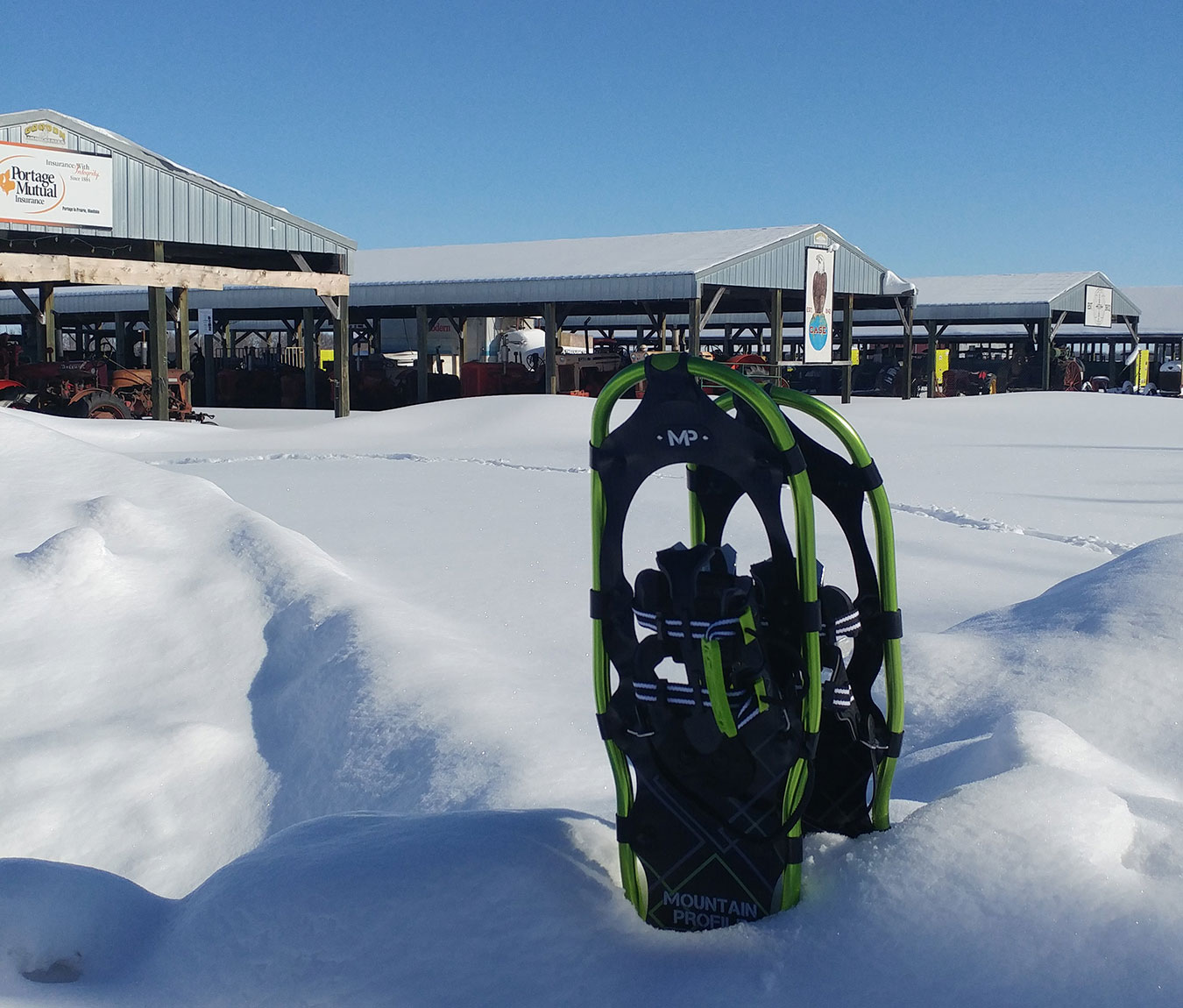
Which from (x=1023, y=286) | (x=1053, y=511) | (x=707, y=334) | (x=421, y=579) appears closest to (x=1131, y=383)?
(x=1023, y=286)

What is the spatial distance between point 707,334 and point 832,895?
50.3 m

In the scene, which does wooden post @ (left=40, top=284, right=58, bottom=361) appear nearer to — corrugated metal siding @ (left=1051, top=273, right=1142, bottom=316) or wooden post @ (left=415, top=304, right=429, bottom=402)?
wooden post @ (left=415, top=304, right=429, bottom=402)

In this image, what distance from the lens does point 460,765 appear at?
397cm

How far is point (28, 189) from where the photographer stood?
16.3 metres

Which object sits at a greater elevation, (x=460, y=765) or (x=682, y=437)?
(x=682, y=437)

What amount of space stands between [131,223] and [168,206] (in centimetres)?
79

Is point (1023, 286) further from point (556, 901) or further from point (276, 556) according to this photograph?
point (556, 901)

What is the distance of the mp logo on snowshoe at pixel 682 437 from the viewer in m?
2.33

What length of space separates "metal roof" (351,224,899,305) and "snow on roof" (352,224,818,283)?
3cm

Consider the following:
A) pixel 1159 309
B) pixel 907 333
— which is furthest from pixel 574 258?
pixel 1159 309

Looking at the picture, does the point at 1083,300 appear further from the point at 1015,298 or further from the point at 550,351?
the point at 550,351

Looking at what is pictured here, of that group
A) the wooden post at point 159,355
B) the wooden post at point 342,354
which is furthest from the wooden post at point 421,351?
the wooden post at point 159,355

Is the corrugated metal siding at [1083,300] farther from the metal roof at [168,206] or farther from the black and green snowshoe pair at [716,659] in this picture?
the black and green snowshoe pair at [716,659]

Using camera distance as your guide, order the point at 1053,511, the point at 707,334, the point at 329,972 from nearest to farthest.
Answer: the point at 329,972 → the point at 1053,511 → the point at 707,334
